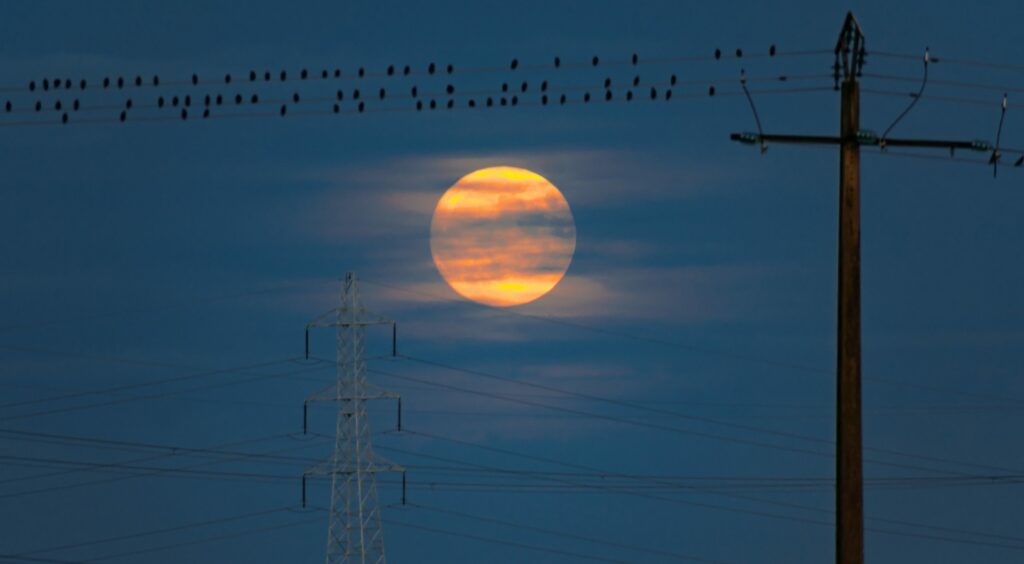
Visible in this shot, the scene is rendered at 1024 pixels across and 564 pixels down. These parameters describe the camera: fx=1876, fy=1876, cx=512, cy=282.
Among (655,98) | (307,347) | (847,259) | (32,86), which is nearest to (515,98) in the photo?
(655,98)

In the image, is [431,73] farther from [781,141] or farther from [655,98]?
[781,141]

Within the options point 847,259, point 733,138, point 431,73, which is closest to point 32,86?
point 431,73

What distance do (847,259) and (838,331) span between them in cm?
131

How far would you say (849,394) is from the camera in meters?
33.6

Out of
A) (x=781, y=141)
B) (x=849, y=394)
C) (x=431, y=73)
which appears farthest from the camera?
(x=431, y=73)

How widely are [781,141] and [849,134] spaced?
71.8 inches

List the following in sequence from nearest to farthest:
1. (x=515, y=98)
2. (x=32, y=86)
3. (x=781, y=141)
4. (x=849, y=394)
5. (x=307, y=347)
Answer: (x=849, y=394) → (x=781, y=141) → (x=515, y=98) → (x=32, y=86) → (x=307, y=347)

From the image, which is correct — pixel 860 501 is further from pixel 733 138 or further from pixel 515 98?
pixel 515 98

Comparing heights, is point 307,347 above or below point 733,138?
below

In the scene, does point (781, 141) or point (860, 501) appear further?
point (781, 141)

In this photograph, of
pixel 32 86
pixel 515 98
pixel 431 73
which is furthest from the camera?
pixel 431 73

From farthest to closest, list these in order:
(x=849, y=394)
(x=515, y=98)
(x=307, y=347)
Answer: (x=307, y=347) < (x=515, y=98) < (x=849, y=394)

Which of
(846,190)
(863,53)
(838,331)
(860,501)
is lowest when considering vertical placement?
(860,501)

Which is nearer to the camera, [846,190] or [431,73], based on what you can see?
[846,190]
